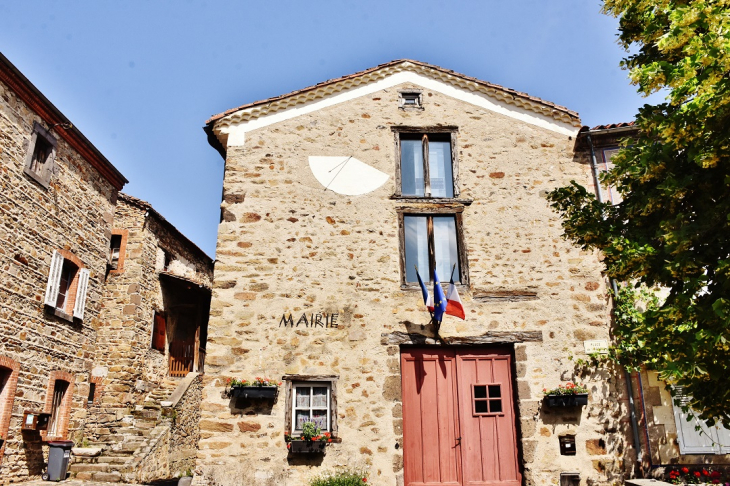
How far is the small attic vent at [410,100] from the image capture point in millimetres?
10805

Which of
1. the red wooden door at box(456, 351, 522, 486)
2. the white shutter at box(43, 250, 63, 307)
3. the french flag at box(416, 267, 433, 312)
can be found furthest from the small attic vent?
the white shutter at box(43, 250, 63, 307)

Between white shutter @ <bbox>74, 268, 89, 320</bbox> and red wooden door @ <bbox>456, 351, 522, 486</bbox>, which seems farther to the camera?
white shutter @ <bbox>74, 268, 89, 320</bbox>

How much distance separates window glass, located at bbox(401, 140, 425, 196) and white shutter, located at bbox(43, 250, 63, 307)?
24.4 ft

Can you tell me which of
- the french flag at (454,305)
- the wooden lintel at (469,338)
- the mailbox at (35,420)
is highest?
the french flag at (454,305)

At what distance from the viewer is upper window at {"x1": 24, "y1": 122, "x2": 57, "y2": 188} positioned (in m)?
11.6

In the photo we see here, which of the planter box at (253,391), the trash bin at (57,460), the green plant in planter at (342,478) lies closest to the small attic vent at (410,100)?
the planter box at (253,391)

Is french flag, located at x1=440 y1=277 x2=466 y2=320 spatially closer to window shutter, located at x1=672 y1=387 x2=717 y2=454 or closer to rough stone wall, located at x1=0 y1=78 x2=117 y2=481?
window shutter, located at x1=672 y1=387 x2=717 y2=454

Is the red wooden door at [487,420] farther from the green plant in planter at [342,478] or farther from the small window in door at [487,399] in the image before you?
the green plant in planter at [342,478]

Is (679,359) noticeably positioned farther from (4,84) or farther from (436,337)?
(4,84)

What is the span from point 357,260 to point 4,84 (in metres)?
7.36

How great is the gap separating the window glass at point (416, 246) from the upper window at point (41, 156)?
7.51 metres

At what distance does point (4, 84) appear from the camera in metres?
10.8

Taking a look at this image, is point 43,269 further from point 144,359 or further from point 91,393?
point 144,359

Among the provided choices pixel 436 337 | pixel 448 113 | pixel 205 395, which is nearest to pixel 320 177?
pixel 448 113
